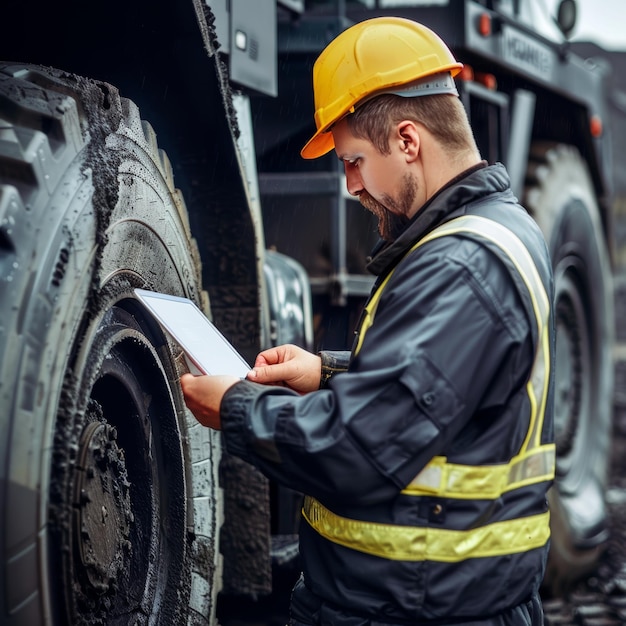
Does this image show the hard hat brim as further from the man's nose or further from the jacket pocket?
the jacket pocket

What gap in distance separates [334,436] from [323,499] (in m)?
0.17

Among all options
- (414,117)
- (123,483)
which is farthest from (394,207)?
(123,483)

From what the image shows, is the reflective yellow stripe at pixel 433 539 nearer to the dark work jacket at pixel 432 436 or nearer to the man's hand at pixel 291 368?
the dark work jacket at pixel 432 436

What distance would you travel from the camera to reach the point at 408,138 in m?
1.71

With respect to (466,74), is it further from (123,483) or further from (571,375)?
(123,483)

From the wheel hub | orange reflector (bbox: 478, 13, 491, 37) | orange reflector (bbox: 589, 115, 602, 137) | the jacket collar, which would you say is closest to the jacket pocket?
the jacket collar

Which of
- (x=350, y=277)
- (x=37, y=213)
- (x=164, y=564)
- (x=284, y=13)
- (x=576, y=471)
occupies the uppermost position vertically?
(x=284, y=13)

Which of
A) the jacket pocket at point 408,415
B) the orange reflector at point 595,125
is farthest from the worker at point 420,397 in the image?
the orange reflector at point 595,125

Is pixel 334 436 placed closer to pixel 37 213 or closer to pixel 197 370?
pixel 197 370

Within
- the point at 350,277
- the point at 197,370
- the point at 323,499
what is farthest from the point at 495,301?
the point at 350,277

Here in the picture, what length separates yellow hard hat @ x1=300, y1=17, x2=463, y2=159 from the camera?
5.68 feet

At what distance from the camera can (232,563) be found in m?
2.53

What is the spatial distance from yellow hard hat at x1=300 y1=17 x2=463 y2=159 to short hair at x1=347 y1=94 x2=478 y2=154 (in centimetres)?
3

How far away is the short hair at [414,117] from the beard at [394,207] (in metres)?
0.08
